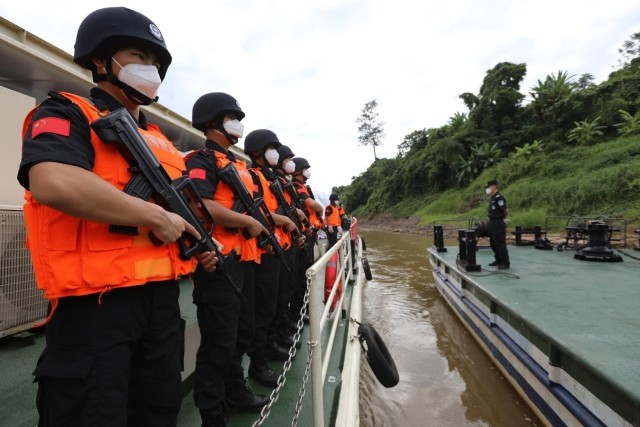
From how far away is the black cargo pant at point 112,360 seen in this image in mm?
1115

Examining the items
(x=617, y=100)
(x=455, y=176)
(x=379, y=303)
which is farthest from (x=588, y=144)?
(x=379, y=303)

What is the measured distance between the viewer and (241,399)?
89.1 inches

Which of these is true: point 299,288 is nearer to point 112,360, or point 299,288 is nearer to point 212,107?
point 212,107

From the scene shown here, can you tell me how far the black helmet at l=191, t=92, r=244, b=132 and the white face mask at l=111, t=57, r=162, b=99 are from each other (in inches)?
37.3

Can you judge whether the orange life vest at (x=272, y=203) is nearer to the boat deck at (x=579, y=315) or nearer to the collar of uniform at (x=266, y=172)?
the collar of uniform at (x=266, y=172)

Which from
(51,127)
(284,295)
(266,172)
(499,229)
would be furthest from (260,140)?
(499,229)

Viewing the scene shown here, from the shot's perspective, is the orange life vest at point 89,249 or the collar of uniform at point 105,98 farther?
the collar of uniform at point 105,98

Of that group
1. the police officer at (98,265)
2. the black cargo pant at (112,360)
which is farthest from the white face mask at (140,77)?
the black cargo pant at (112,360)

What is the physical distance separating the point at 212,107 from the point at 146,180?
126 cm

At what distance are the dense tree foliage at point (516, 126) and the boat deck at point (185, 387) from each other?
960 inches

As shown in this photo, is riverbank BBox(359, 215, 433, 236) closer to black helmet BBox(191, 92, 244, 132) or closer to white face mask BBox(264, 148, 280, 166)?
white face mask BBox(264, 148, 280, 166)

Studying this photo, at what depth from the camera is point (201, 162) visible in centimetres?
214

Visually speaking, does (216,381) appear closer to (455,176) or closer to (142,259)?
(142,259)

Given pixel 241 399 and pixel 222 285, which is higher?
pixel 222 285
